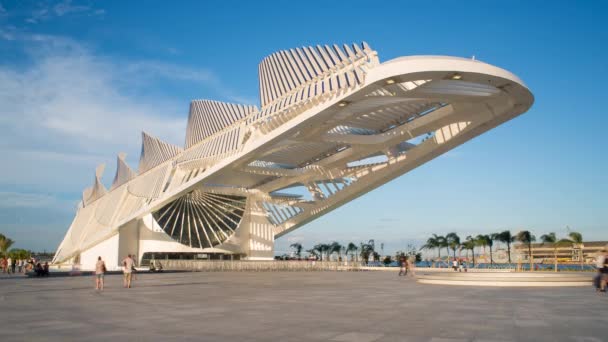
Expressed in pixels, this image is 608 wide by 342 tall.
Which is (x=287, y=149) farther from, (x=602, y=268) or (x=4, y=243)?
(x=4, y=243)

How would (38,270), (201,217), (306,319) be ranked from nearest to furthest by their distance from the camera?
(306,319), (38,270), (201,217)

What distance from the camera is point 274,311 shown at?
9.70 m

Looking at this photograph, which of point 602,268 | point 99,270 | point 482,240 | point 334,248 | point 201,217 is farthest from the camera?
point 334,248

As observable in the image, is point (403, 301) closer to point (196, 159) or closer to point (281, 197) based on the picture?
point (196, 159)

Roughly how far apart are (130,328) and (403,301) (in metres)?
6.40

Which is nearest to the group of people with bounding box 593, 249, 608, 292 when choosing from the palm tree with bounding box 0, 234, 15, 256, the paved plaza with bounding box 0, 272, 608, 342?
the paved plaza with bounding box 0, 272, 608, 342

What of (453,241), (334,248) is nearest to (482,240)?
(453,241)

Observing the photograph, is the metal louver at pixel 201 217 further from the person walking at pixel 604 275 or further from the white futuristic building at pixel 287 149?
the person walking at pixel 604 275

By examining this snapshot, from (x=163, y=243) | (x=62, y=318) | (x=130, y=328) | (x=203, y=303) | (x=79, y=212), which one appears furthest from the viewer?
(x=79, y=212)

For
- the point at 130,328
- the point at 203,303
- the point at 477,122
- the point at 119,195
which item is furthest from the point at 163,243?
the point at 130,328

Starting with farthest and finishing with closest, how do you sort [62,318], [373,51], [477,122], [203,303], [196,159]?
1. [196,159]
2. [477,122]
3. [373,51]
4. [203,303]
5. [62,318]

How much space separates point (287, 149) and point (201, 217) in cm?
1137

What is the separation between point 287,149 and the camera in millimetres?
35188

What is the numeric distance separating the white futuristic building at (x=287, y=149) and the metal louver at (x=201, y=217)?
3.2 inches
